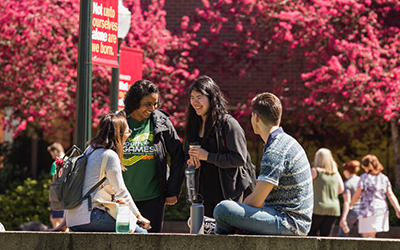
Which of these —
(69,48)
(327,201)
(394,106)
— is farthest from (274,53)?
(327,201)

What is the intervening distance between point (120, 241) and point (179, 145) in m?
1.43

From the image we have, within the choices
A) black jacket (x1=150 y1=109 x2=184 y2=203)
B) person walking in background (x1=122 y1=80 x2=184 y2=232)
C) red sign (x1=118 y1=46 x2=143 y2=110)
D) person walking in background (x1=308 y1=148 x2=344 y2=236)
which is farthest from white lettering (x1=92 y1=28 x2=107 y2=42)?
person walking in background (x1=308 y1=148 x2=344 y2=236)

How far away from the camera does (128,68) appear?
26.9ft

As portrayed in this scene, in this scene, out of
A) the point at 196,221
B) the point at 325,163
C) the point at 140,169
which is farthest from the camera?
the point at 325,163

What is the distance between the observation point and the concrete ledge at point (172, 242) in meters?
4.17

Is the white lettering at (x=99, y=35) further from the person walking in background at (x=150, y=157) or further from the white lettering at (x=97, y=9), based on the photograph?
the person walking in background at (x=150, y=157)

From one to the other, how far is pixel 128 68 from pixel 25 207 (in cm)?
568

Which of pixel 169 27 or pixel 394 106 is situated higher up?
pixel 169 27

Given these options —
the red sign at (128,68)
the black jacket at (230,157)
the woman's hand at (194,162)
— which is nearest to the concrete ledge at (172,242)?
the black jacket at (230,157)

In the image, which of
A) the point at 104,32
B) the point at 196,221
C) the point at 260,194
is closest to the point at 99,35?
the point at 104,32

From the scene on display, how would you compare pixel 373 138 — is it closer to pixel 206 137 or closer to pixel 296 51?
pixel 296 51

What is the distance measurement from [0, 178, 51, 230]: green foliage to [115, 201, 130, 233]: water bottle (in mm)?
8259

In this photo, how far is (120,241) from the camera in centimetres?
430

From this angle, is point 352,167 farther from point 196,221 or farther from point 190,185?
point 196,221
